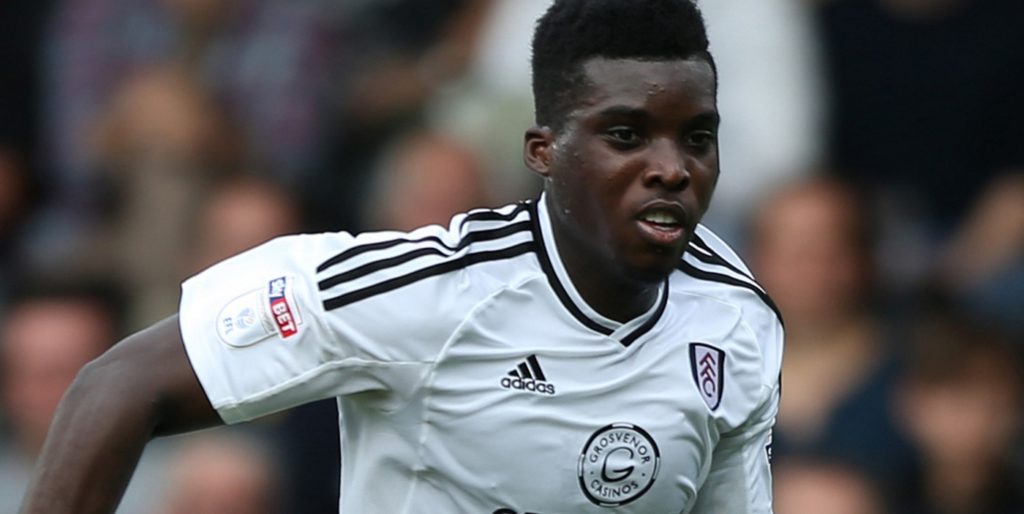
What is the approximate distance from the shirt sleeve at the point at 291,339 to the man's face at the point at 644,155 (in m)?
0.37

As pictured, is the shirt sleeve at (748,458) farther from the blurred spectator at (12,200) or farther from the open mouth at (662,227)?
the blurred spectator at (12,200)

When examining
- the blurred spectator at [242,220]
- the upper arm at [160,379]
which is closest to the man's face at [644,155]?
the upper arm at [160,379]

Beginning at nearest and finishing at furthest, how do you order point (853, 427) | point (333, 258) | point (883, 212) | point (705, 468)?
point (333, 258) < point (705, 468) < point (853, 427) < point (883, 212)

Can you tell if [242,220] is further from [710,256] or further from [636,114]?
[636,114]

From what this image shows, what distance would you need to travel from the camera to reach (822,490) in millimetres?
6152

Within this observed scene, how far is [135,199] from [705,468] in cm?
490

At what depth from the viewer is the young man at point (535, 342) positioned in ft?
11.6

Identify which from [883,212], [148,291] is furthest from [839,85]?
[148,291]

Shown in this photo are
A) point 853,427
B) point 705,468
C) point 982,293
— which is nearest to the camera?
point 705,468

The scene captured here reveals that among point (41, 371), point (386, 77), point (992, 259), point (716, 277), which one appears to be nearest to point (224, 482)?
point (41, 371)

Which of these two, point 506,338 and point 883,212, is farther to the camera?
point 883,212

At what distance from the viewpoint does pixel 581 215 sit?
3742 mm

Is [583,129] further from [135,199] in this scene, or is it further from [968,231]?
[135,199]

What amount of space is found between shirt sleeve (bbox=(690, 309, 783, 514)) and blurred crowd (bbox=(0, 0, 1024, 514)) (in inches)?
88.3
